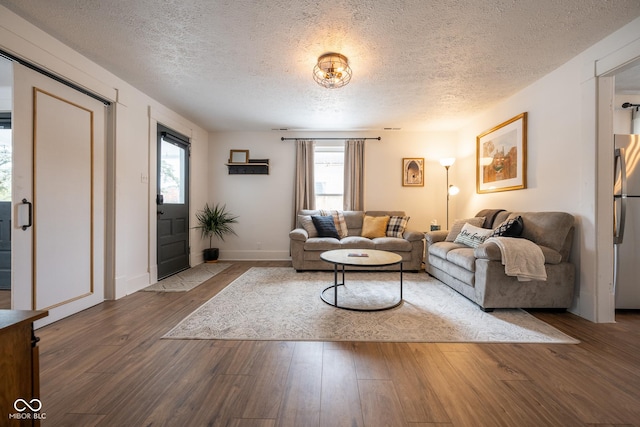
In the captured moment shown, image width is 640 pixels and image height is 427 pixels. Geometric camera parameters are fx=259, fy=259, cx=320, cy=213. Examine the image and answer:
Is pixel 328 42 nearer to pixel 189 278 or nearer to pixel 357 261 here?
pixel 357 261

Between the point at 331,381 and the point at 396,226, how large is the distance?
3.33m

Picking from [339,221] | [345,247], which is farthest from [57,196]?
[339,221]

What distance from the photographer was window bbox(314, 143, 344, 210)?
5.18 metres

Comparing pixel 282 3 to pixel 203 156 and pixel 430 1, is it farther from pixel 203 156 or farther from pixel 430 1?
pixel 203 156

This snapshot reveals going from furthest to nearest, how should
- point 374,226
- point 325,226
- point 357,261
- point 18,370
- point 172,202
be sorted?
point 374,226
point 325,226
point 172,202
point 357,261
point 18,370

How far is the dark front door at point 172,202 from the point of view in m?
3.77

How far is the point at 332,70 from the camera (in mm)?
2496

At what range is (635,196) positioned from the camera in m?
2.53

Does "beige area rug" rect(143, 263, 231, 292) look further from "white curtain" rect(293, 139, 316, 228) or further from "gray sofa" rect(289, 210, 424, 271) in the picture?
"white curtain" rect(293, 139, 316, 228)

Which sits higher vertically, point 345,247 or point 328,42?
point 328,42

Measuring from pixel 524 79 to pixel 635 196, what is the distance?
1.61 metres

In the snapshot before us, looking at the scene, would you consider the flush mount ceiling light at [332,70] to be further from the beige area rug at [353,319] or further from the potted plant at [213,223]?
the potted plant at [213,223]

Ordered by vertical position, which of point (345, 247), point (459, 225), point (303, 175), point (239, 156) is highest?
point (239, 156)

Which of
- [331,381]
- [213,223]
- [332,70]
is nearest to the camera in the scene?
[331,381]
